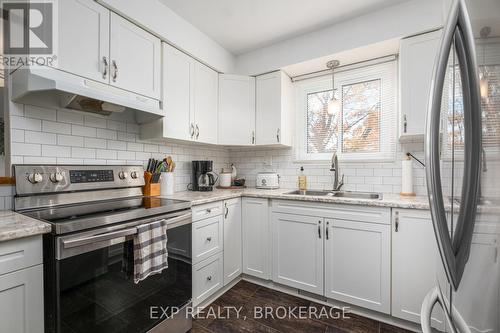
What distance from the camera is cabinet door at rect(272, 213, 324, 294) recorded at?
1.91m

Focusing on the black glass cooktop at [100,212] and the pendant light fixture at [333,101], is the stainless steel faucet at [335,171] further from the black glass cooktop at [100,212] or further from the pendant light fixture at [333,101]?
the black glass cooktop at [100,212]

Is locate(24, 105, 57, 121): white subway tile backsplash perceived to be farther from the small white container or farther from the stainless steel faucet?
the stainless steel faucet

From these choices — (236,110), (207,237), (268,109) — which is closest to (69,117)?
(207,237)

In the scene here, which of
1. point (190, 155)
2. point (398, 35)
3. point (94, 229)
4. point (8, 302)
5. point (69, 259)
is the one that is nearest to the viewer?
point (8, 302)

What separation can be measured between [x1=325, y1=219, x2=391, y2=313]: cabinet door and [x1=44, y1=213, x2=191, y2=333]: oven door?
1.15 m

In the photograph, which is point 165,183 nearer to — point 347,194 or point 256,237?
point 256,237

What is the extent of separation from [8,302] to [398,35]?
2.85 meters

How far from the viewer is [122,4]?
1.59 metres

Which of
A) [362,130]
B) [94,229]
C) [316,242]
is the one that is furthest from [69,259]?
[362,130]

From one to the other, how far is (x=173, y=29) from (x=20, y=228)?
5.95 feet

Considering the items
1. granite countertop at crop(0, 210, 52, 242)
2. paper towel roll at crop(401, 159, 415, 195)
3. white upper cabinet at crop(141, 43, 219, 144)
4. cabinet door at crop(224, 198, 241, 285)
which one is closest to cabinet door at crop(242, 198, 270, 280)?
cabinet door at crop(224, 198, 241, 285)

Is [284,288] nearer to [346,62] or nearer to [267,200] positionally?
[267,200]

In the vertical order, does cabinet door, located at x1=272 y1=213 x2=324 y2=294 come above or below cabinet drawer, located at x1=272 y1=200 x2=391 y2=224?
below

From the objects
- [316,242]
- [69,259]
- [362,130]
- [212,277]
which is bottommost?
[212,277]
